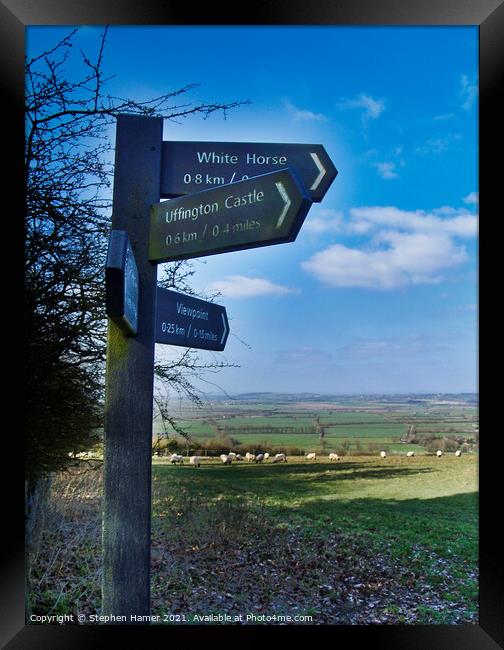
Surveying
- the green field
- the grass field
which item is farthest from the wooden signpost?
the green field

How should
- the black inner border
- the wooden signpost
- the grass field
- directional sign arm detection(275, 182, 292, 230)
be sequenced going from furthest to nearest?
the grass field → the black inner border → the wooden signpost → directional sign arm detection(275, 182, 292, 230)

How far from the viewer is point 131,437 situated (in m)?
1.99

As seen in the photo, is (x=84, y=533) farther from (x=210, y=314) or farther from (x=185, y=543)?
(x=210, y=314)

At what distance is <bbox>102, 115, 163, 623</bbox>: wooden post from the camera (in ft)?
6.43

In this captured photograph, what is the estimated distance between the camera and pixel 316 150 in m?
1.94

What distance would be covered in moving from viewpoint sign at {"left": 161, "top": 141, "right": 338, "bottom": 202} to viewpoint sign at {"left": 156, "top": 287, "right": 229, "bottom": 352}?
0.50 m

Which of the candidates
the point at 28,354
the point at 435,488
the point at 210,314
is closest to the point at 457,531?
the point at 435,488

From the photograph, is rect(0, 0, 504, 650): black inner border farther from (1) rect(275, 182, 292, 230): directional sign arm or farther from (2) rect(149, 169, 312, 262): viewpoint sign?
(1) rect(275, 182, 292, 230): directional sign arm

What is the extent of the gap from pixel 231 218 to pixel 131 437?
41.1 inches

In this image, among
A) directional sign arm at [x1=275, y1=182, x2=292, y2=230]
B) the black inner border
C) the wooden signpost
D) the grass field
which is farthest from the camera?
the grass field

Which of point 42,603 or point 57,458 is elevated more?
point 57,458

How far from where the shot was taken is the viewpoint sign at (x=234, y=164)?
6.29ft
